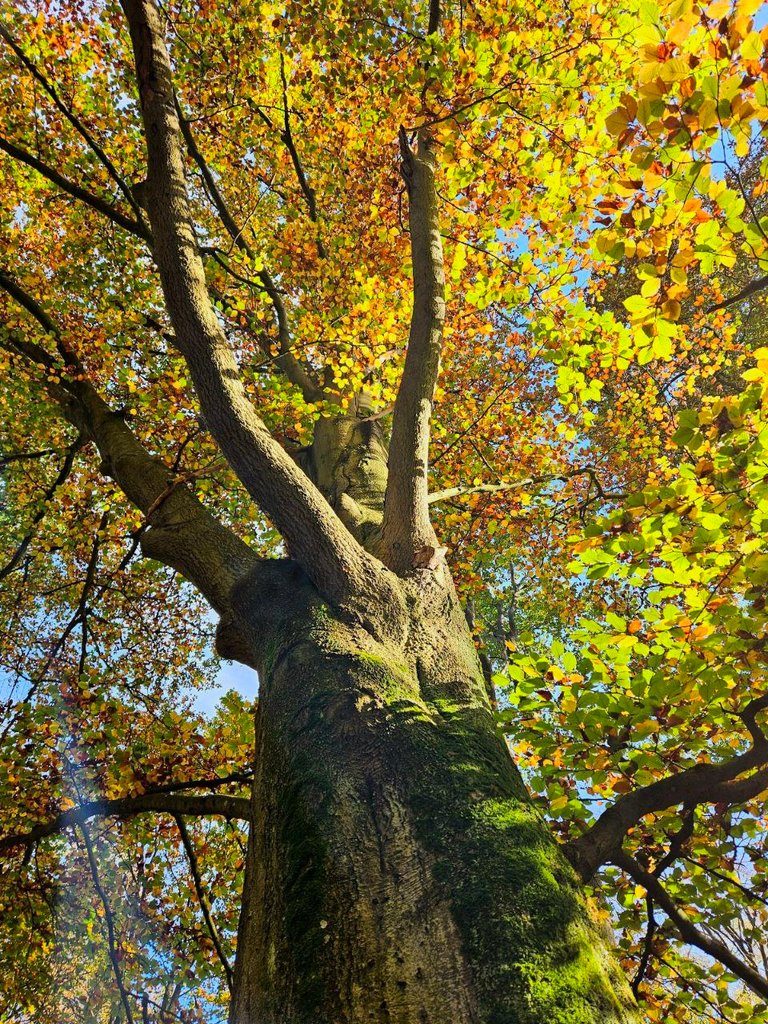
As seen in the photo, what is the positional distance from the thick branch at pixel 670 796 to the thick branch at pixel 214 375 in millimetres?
1439

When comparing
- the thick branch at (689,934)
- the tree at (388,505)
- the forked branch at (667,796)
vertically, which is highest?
the tree at (388,505)

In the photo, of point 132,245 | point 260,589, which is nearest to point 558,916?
point 260,589

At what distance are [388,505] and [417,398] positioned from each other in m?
0.76

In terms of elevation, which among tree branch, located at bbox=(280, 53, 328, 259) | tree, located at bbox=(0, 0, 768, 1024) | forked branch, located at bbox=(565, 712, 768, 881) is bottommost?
forked branch, located at bbox=(565, 712, 768, 881)

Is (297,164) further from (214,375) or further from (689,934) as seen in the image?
(689,934)

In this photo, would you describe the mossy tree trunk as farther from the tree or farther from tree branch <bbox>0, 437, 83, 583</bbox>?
tree branch <bbox>0, 437, 83, 583</bbox>

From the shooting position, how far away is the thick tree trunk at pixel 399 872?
1.50 m

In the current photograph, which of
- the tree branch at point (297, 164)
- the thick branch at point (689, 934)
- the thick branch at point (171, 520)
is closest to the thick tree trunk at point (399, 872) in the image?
the thick branch at point (689, 934)

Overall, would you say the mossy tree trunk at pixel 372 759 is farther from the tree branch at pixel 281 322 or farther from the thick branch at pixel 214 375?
the tree branch at pixel 281 322

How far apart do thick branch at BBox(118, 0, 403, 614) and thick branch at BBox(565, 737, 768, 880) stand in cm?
144

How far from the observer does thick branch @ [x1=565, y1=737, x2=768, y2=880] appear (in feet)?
7.57

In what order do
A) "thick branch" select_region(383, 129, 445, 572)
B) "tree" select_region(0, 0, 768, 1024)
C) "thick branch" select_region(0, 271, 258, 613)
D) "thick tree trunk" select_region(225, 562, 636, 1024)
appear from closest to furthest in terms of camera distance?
"thick tree trunk" select_region(225, 562, 636, 1024)
"tree" select_region(0, 0, 768, 1024)
"thick branch" select_region(383, 129, 445, 572)
"thick branch" select_region(0, 271, 258, 613)

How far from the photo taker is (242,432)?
10.6 feet

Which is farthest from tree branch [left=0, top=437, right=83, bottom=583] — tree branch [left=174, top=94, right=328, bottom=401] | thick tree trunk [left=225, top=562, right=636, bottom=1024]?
thick tree trunk [left=225, top=562, right=636, bottom=1024]
